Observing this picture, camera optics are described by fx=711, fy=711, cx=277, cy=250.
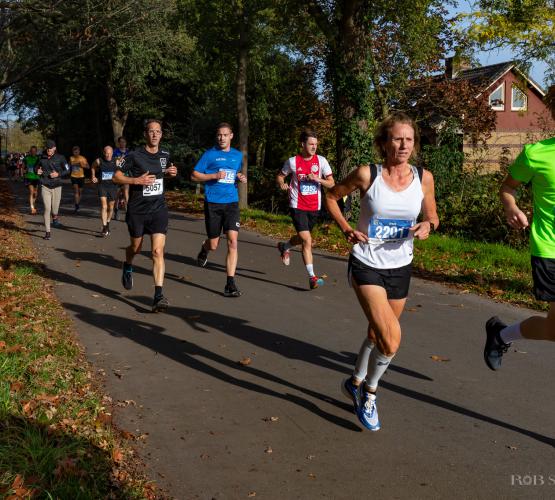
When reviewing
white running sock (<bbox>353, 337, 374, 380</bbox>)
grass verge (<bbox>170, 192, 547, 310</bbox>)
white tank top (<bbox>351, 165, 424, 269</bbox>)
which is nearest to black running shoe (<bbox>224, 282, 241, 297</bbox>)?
grass verge (<bbox>170, 192, 547, 310</bbox>)

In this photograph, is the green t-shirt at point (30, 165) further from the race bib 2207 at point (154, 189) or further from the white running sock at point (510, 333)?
the white running sock at point (510, 333)

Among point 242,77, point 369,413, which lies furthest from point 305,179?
point 242,77

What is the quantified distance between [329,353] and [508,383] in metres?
1.62

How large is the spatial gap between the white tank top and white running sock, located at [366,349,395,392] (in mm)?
591

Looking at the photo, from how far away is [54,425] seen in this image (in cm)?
441

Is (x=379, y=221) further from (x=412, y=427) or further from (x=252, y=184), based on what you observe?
(x=252, y=184)

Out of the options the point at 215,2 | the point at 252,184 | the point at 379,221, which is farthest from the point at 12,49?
the point at 379,221

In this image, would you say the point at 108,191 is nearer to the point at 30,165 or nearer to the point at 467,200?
the point at 467,200

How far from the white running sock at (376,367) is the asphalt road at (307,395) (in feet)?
1.03

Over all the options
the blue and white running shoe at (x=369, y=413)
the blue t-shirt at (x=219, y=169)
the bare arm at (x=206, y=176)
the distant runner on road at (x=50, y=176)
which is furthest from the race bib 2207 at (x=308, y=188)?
the distant runner on road at (x=50, y=176)

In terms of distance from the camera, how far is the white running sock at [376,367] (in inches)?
185

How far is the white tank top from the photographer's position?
15.3 ft

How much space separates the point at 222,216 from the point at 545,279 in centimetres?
564

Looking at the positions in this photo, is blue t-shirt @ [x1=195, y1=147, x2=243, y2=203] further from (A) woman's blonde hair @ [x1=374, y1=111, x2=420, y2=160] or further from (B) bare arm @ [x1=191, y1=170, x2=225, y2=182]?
(A) woman's blonde hair @ [x1=374, y1=111, x2=420, y2=160]
